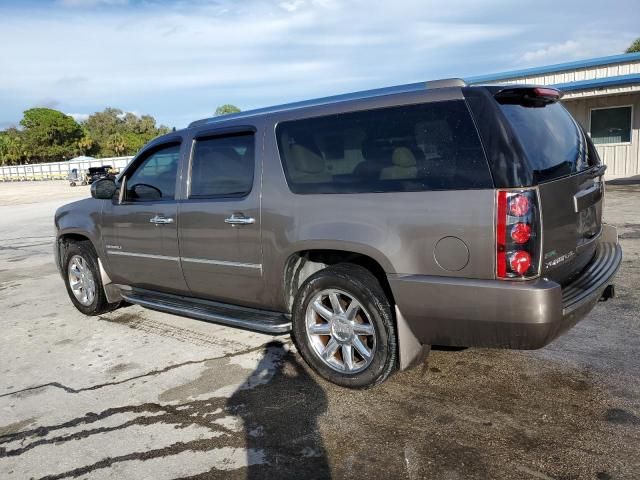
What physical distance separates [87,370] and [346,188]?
262 cm

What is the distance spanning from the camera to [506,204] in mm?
2996

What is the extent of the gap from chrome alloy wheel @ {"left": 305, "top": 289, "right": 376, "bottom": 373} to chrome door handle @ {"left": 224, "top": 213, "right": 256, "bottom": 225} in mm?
775

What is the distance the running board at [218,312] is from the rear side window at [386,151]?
993 mm

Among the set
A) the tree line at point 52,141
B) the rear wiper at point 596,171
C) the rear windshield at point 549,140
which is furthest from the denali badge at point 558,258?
the tree line at point 52,141

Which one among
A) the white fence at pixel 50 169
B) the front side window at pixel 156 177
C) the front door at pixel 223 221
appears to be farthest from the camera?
the white fence at pixel 50 169

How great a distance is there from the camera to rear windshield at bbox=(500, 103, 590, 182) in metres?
3.20

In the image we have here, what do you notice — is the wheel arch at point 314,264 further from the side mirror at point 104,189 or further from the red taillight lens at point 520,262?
the side mirror at point 104,189

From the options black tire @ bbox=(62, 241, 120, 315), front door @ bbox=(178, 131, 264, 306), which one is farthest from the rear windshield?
black tire @ bbox=(62, 241, 120, 315)

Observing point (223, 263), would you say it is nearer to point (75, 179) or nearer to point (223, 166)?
point (223, 166)

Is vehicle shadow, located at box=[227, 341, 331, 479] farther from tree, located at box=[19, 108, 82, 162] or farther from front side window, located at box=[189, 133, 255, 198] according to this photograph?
tree, located at box=[19, 108, 82, 162]

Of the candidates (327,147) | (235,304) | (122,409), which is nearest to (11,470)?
(122,409)

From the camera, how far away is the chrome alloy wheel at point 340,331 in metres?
3.70

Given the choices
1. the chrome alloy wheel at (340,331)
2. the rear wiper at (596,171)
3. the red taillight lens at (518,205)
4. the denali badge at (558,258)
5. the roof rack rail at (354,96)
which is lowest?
the chrome alloy wheel at (340,331)

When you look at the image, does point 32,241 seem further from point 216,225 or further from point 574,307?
point 574,307
